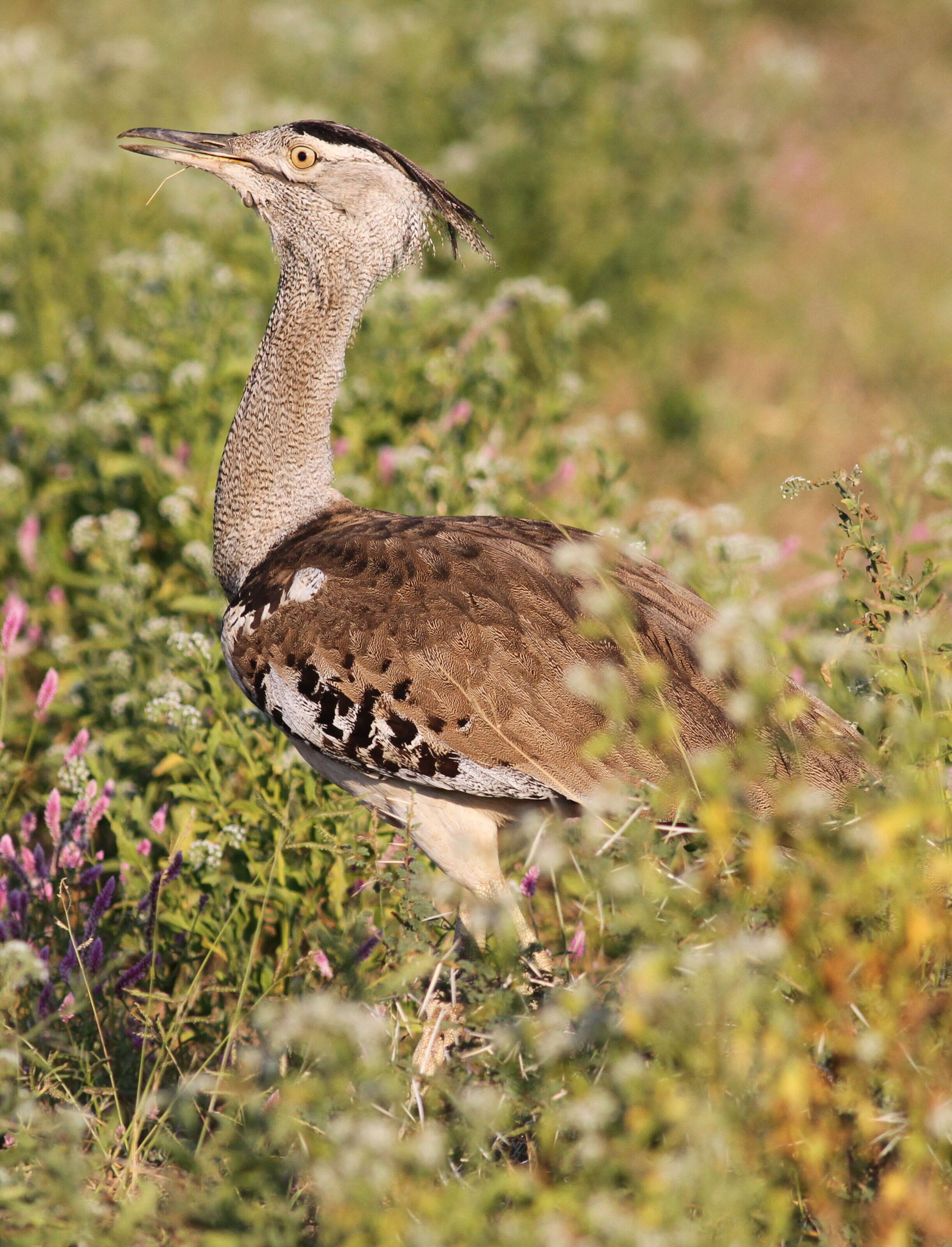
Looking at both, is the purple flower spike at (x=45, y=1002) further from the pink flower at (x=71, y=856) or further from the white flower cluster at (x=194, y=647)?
the white flower cluster at (x=194, y=647)

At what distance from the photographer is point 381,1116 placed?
2.05m

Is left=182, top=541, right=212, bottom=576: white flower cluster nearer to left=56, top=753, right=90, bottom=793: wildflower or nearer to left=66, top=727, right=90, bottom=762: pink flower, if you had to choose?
left=66, top=727, right=90, bottom=762: pink flower

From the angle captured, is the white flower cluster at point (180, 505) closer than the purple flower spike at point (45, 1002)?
No

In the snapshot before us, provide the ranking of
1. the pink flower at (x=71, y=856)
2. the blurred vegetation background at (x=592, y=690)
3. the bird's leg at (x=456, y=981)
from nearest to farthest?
1. the blurred vegetation background at (x=592, y=690)
2. the bird's leg at (x=456, y=981)
3. the pink flower at (x=71, y=856)

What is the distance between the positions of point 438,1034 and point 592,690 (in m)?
1.02

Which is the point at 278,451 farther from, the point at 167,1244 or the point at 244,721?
the point at 167,1244

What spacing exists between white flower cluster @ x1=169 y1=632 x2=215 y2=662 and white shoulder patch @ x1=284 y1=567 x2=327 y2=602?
245mm

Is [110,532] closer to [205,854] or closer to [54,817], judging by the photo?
[54,817]

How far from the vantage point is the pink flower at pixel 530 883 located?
9.77ft

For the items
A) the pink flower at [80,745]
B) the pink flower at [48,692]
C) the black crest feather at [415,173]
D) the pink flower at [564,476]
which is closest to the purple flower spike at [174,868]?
the pink flower at [80,745]

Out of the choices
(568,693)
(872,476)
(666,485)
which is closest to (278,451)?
(568,693)

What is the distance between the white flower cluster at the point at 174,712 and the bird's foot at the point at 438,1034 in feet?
2.72

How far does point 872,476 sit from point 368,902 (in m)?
1.64

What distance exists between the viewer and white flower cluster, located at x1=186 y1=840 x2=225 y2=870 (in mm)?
2842
